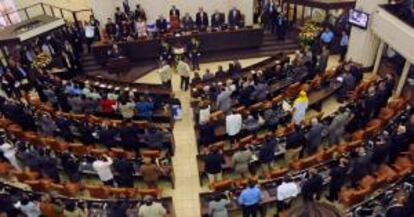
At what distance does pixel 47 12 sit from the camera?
22172 mm

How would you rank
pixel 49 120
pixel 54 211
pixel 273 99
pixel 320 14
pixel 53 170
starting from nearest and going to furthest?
1. pixel 54 211
2. pixel 53 170
3. pixel 49 120
4. pixel 273 99
5. pixel 320 14

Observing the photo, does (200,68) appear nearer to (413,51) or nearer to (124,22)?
(124,22)

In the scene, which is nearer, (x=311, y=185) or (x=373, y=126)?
(x=311, y=185)

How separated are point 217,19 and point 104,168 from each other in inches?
407

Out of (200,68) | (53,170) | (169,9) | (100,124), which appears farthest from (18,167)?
(169,9)

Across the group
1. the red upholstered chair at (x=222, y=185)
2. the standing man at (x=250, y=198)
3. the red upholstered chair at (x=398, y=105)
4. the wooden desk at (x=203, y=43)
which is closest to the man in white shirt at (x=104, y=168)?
the red upholstered chair at (x=222, y=185)

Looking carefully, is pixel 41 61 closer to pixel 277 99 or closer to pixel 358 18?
pixel 277 99

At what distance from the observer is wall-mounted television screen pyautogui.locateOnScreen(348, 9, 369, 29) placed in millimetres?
16719

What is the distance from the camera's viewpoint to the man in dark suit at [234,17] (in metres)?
20.0

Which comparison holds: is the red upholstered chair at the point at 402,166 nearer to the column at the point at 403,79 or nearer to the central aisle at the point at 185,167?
the column at the point at 403,79

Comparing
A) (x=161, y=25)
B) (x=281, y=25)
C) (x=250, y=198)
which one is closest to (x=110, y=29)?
(x=161, y=25)

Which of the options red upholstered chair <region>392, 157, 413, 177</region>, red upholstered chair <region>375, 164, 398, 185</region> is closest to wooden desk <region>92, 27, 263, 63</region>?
red upholstered chair <region>392, 157, 413, 177</region>

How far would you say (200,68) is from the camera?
19.3m

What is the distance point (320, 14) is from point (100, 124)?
38.9 feet
